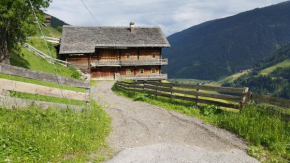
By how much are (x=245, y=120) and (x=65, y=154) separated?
6.91 m

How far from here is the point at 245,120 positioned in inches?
365

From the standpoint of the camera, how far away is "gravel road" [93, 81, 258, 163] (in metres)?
6.62

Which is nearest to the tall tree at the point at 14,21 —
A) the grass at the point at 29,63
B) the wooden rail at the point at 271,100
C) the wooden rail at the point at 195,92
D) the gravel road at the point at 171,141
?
the grass at the point at 29,63

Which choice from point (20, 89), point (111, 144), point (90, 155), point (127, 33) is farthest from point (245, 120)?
point (127, 33)

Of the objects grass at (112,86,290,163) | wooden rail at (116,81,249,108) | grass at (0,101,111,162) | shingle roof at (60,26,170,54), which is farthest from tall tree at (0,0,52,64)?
shingle roof at (60,26,170,54)

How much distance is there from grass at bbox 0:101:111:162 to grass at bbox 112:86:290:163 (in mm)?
5098

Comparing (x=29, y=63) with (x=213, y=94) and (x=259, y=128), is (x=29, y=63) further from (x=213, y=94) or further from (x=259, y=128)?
(x=259, y=128)

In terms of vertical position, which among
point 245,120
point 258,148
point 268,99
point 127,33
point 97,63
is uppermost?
point 127,33

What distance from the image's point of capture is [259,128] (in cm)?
860

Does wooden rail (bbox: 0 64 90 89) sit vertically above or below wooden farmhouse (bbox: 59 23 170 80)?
below

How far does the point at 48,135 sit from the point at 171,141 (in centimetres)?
398

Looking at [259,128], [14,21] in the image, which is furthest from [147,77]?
[259,128]

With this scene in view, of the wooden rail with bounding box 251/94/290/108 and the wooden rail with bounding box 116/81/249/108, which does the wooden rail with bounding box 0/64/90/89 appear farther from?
the wooden rail with bounding box 251/94/290/108

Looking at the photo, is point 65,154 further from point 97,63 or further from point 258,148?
point 97,63
